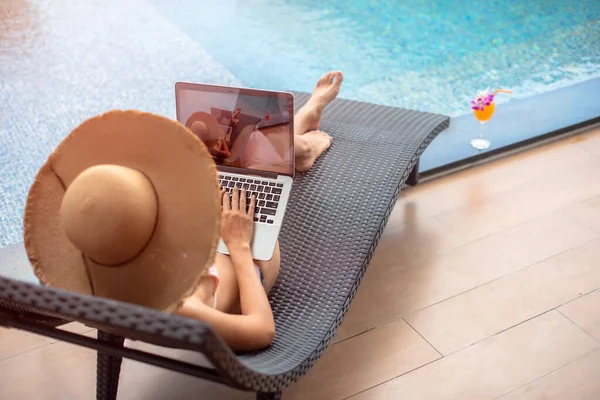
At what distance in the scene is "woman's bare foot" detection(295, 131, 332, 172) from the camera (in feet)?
6.13

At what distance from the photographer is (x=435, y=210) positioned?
2316 mm

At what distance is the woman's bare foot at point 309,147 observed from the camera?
6.13 feet

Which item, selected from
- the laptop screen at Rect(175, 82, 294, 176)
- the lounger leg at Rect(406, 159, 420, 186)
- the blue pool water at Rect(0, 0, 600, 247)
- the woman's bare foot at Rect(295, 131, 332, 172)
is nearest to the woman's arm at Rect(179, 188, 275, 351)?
the laptop screen at Rect(175, 82, 294, 176)

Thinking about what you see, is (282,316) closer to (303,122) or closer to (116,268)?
(116,268)

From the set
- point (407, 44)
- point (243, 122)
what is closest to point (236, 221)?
point (243, 122)

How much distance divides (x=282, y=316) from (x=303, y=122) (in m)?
0.76

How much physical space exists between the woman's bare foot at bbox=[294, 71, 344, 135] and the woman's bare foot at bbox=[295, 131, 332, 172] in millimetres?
34

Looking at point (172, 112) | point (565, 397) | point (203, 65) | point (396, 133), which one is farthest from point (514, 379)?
point (203, 65)

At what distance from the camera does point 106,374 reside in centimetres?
152

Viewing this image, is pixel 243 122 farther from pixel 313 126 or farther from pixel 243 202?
pixel 313 126

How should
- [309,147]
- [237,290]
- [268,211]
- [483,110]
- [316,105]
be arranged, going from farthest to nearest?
[483,110] → [316,105] → [309,147] → [268,211] → [237,290]

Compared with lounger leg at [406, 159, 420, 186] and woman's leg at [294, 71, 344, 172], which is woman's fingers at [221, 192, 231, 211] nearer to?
woman's leg at [294, 71, 344, 172]

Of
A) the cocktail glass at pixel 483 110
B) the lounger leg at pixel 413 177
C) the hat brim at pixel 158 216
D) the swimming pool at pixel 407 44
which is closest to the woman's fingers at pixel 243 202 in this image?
the hat brim at pixel 158 216

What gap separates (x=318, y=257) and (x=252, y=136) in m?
0.33
